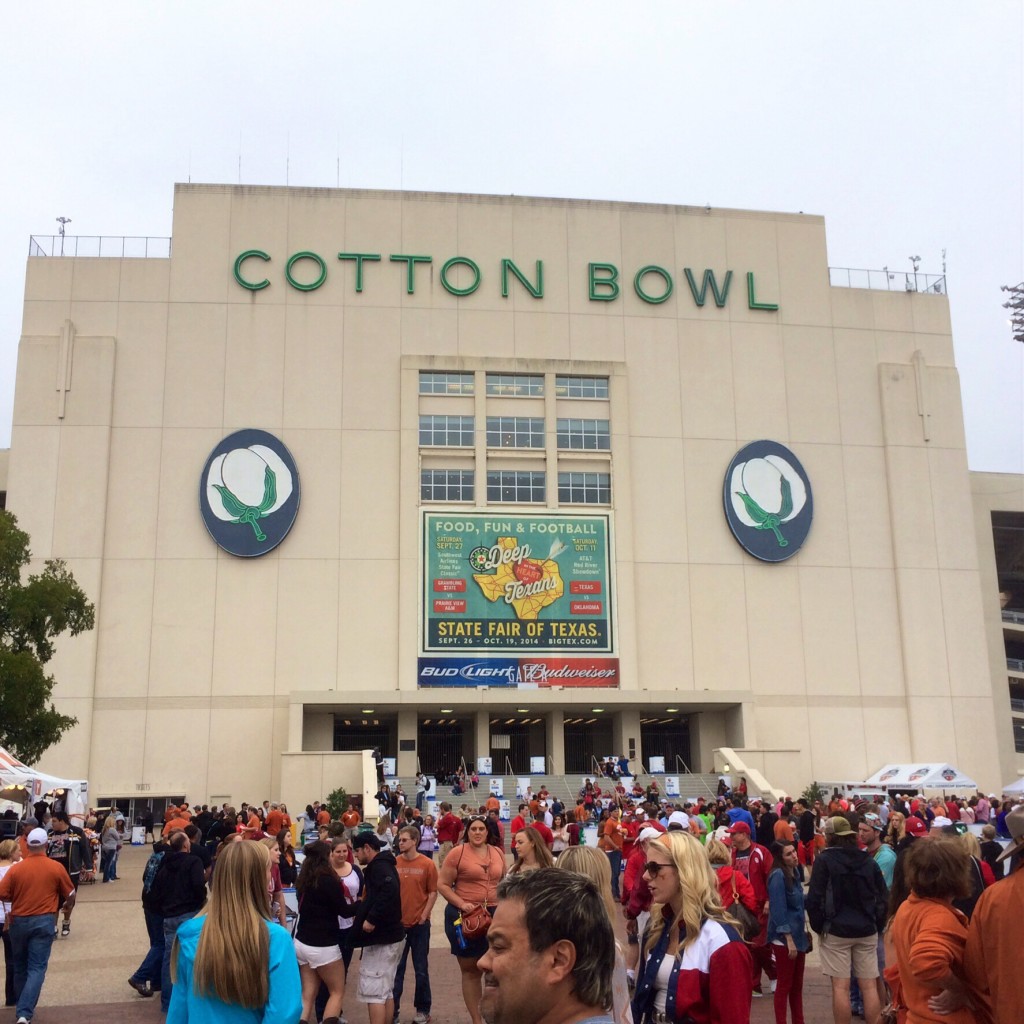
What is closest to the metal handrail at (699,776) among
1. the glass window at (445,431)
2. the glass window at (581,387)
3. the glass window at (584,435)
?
the glass window at (584,435)

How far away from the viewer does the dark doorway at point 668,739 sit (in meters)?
48.3

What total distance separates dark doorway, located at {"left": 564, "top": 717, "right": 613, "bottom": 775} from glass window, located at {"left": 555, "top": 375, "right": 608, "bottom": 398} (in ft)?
44.6

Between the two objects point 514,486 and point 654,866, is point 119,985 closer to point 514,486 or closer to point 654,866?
point 654,866

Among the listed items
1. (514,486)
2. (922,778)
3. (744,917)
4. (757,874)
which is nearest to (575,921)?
(744,917)

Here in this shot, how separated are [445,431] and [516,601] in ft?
25.4

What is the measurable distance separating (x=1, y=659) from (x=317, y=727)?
18.9 m

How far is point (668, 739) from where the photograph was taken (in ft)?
160

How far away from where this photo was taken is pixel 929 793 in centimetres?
4444

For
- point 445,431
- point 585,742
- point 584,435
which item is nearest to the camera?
point 445,431

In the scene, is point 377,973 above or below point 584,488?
below

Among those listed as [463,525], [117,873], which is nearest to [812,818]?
[117,873]

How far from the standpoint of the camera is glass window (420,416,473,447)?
153 ft

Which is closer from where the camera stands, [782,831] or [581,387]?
[782,831]

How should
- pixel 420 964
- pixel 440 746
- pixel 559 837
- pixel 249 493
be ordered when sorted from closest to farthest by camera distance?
pixel 420 964 < pixel 559 837 < pixel 249 493 < pixel 440 746
